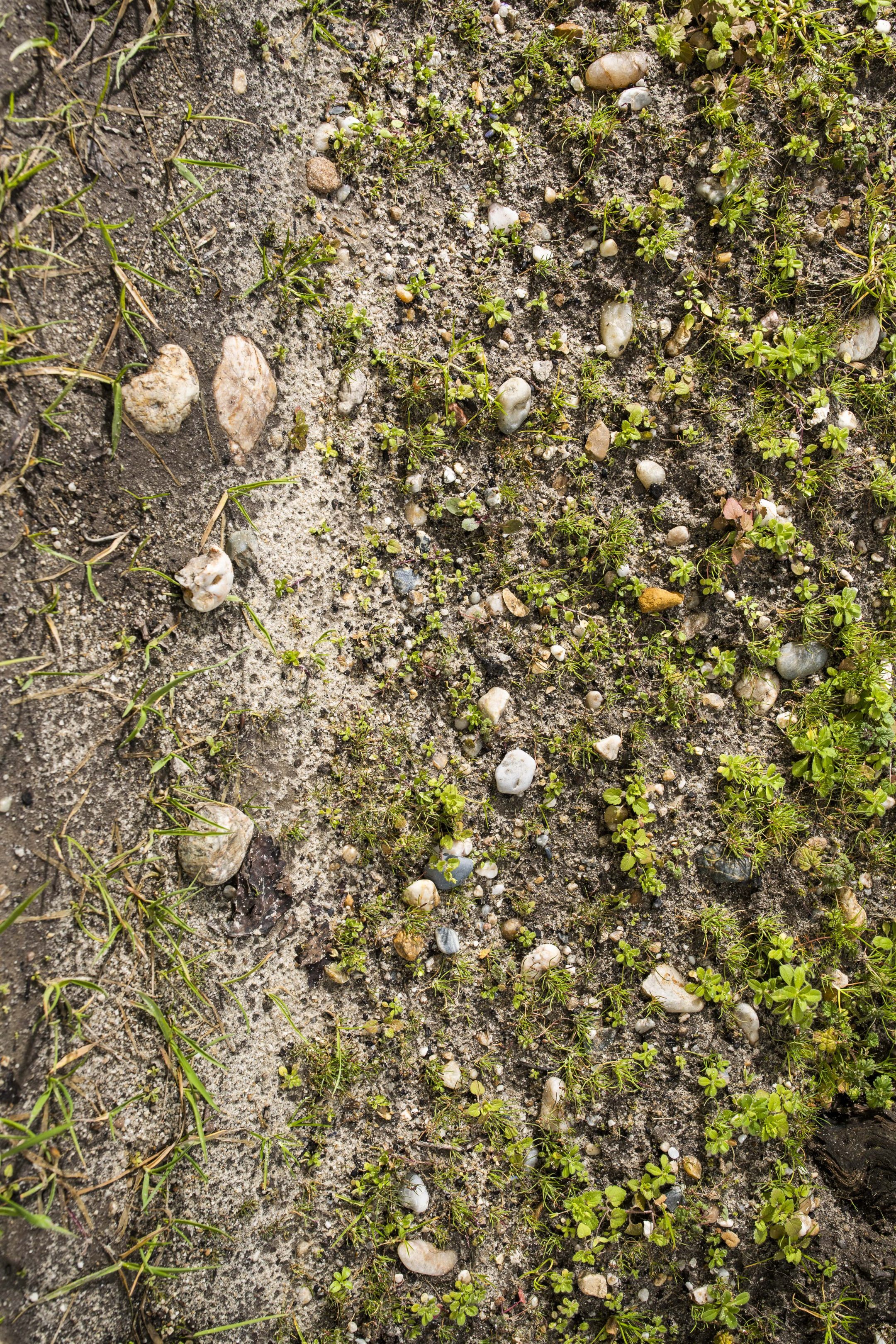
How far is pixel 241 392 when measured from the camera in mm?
2623

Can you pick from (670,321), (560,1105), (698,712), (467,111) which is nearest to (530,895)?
(560,1105)

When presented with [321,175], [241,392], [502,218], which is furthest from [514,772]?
[321,175]

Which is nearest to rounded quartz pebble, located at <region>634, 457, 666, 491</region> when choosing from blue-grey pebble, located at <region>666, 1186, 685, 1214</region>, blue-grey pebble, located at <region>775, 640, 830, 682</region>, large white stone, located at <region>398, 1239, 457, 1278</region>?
blue-grey pebble, located at <region>775, 640, 830, 682</region>

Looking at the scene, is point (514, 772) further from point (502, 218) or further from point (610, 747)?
point (502, 218)

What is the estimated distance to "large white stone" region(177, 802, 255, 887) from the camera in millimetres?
2547

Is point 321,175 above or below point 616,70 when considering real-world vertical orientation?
below

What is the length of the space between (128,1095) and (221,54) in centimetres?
371

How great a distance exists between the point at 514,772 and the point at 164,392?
6.35 ft

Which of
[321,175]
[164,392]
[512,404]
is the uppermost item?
[321,175]

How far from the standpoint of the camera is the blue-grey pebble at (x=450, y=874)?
2852 mm

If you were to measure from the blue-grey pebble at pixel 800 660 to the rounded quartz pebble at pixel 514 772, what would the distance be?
122 cm

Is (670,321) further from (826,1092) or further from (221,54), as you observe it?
(826,1092)

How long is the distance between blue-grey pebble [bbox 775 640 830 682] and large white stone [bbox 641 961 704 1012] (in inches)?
54.3

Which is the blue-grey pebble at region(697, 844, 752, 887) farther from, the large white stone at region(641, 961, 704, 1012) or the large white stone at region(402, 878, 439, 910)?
the large white stone at region(402, 878, 439, 910)
